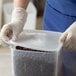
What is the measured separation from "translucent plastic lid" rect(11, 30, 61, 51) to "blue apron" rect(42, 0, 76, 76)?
0.08m

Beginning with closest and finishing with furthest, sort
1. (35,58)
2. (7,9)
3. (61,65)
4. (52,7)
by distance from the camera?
(35,58) < (61,65) < (52,7) < (7,9)

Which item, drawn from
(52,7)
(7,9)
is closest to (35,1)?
(7,9)

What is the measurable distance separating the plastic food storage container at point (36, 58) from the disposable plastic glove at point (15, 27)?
0.17 ft

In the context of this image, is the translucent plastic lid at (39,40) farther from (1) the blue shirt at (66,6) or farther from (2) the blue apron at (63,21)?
(1) the blue shirt at (66,6)

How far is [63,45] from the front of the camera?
2.82 ft

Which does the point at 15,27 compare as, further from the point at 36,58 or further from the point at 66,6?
the point at 66,6

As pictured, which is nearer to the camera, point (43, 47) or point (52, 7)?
point (43, 47)

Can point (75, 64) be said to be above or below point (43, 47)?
below

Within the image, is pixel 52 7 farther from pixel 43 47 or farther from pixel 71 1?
pixel 43 47

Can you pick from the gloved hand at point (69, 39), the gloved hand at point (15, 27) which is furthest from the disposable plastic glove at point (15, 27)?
the gloved hand at point (69, 39)

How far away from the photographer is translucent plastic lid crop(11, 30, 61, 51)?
817mm

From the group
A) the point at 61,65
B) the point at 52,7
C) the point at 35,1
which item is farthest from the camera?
the point at 35,1

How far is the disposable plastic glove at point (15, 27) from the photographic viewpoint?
0.89m

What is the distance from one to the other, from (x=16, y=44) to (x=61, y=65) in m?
0.21
